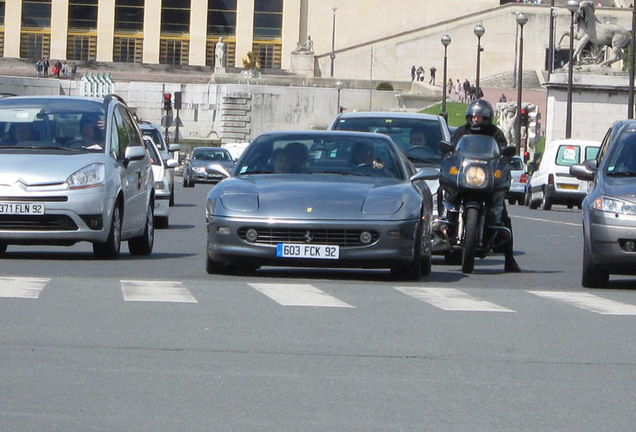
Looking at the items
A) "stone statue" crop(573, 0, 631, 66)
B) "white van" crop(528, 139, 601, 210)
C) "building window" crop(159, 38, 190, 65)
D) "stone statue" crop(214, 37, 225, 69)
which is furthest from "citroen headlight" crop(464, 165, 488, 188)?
"building window" crop(159, 38, 190, 65)

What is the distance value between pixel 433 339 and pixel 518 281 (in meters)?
5.65

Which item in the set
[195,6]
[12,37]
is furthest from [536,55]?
[12,37]

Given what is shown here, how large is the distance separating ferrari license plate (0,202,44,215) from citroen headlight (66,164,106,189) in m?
0.37

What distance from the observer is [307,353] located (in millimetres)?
9180

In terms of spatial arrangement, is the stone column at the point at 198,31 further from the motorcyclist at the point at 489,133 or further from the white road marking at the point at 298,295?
the white road marking at the point at 298,295

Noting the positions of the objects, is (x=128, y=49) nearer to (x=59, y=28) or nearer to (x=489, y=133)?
(x=59, y=28)

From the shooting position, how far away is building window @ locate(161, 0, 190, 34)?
115 m

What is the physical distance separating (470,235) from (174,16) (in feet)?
332

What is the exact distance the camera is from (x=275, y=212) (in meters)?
14.0

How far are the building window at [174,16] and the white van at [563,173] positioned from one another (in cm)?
7563

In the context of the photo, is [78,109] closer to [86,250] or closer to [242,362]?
[86,250]

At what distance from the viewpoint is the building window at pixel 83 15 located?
114 meters

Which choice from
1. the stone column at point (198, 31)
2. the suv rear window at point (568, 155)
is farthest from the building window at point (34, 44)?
the suv rear window at point (568, 155)

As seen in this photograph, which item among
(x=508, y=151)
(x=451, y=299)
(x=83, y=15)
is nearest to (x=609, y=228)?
(x=508, y=151)
